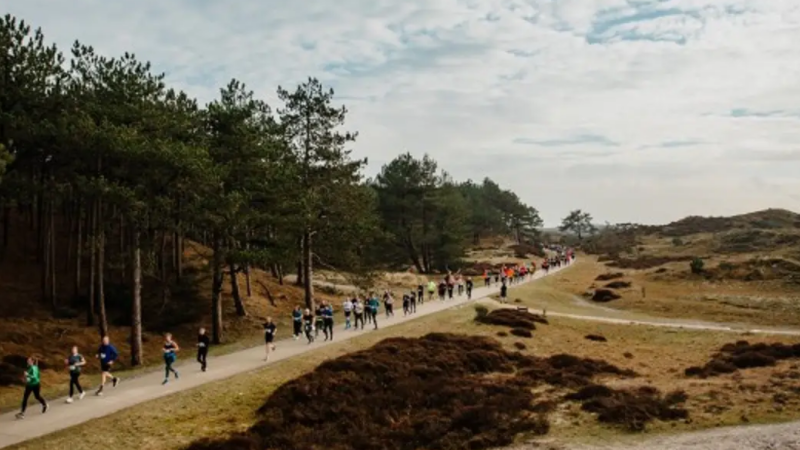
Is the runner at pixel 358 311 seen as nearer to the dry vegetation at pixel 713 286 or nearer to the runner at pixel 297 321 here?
the runner at pixel 297 321

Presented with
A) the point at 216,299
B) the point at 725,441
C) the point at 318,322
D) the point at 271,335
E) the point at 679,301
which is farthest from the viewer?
the point at 679,301

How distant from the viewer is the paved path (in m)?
17.7

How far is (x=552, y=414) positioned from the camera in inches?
734

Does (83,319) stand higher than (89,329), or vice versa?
(83,319)

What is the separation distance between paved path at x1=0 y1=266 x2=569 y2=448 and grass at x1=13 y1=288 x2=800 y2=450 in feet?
2.38

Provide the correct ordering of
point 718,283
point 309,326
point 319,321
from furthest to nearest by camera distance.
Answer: point 718,283 → point 319,321 → point 309,326

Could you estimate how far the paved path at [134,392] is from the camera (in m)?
17.7

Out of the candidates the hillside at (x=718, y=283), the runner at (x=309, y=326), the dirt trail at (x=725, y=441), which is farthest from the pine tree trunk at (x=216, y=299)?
the hillside at (x=718, y=283)

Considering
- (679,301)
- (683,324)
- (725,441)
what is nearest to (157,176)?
(725,441)

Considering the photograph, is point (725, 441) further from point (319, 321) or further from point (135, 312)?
point (135, 312)

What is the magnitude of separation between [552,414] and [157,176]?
2202 centimetres

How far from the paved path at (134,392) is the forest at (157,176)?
5.48 metres

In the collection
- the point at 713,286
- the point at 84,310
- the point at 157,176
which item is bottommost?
the point at 713,286

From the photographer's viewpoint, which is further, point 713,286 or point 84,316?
point 713,286
